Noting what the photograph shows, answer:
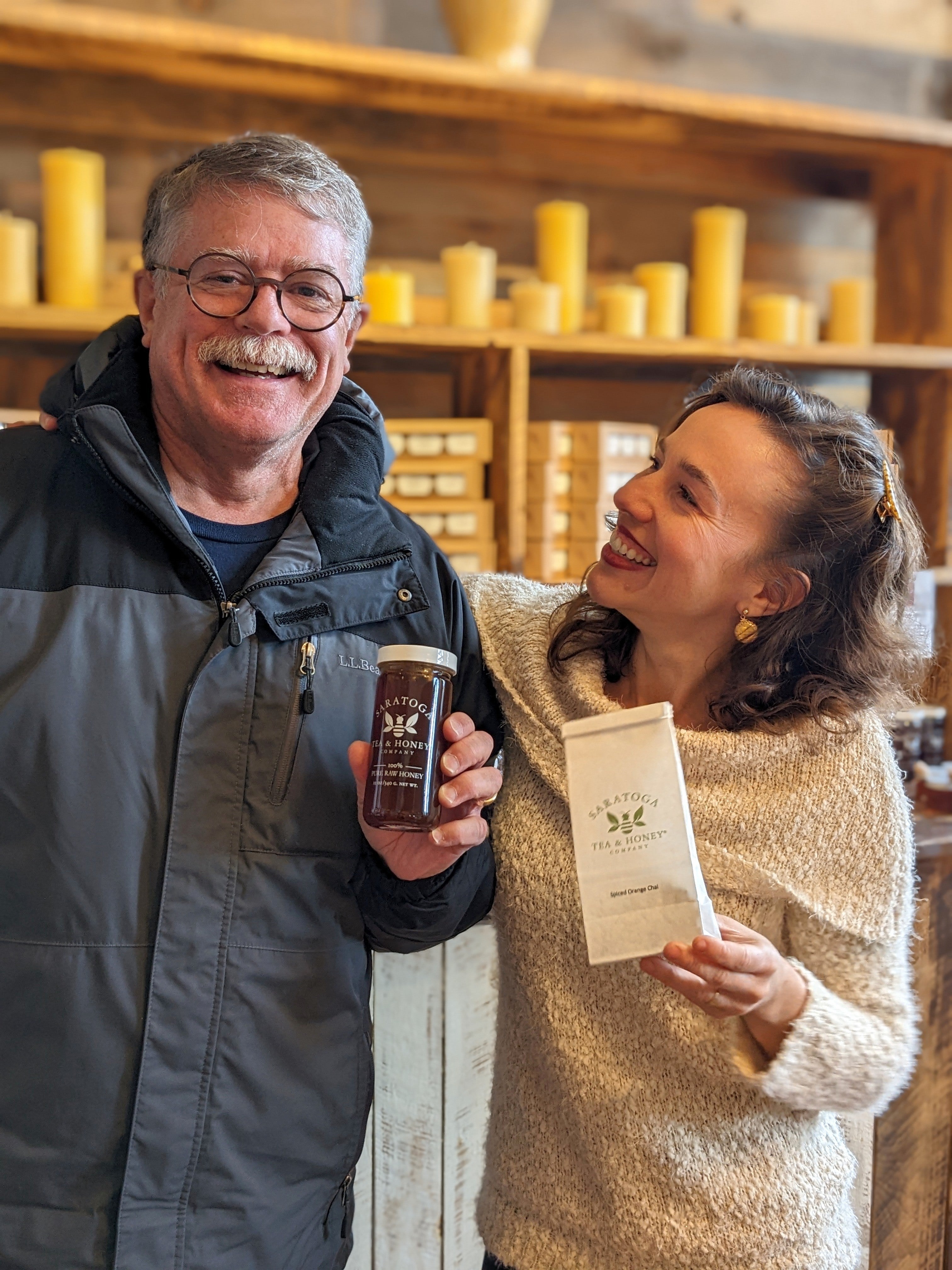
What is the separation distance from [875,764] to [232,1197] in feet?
2.30

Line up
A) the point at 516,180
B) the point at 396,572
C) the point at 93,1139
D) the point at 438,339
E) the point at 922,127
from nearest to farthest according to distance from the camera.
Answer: the point at 93,1139 → the point at 396,572 → the point at 438,339 → the point at 922,127 → the point at 516,180

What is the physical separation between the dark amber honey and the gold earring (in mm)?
337

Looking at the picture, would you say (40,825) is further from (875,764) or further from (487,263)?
(487,263)

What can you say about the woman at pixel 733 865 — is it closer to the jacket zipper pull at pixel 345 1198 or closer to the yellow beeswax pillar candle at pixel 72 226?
the jacket zipper pull at pixel 345 1198

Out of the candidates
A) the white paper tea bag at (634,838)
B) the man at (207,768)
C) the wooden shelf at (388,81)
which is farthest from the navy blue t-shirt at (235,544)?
the wooden shelf at (388,81)

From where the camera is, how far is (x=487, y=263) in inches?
74.9

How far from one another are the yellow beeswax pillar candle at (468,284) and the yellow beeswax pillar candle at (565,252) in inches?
4.9

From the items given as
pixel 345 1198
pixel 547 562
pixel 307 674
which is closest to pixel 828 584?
pixel 307 674

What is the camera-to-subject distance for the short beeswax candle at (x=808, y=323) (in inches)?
84.4

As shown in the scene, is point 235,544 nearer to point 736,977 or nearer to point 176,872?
point 176,872

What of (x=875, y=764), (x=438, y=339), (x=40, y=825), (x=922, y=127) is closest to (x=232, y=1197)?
(x=40, y=825)

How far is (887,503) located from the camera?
41.8 inches

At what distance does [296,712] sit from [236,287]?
1.35 feet

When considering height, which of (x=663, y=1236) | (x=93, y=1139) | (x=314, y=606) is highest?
(x=314, y=606)
